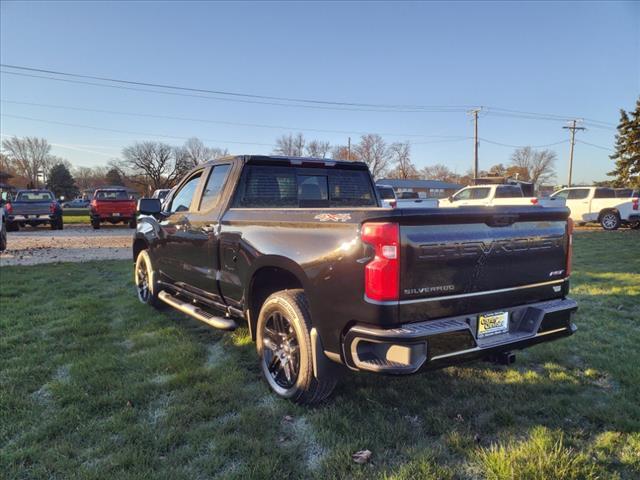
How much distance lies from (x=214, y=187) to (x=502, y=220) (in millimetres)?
2798

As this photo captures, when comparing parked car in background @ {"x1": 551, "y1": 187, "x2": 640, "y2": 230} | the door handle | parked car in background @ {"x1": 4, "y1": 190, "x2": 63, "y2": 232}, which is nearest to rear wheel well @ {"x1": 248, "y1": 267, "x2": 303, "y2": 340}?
the door handle

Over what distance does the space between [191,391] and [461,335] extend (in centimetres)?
211

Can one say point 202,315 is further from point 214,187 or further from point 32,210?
point 32,210

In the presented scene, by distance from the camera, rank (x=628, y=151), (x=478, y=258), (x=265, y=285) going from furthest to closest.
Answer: (x=628, y=151)
(x=265, y=285)
(x=478, y=258)

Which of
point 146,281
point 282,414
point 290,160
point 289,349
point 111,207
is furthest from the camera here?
point 111,207

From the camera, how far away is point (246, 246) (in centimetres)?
358

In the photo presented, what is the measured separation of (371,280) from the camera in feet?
8.27

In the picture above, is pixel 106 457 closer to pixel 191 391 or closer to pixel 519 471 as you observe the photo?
pixel 191 391

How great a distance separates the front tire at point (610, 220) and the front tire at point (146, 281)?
19.7 metres

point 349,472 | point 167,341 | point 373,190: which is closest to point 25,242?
point 167,341

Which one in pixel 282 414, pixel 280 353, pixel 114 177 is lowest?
pixel 282 414

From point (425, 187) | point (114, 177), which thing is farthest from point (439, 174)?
point (114, 177)

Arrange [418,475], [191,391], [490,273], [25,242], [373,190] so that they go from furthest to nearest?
[25,242] → [373,190] → [191,391] → [490,273] → [418,475]

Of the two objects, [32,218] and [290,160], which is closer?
[290,160]
